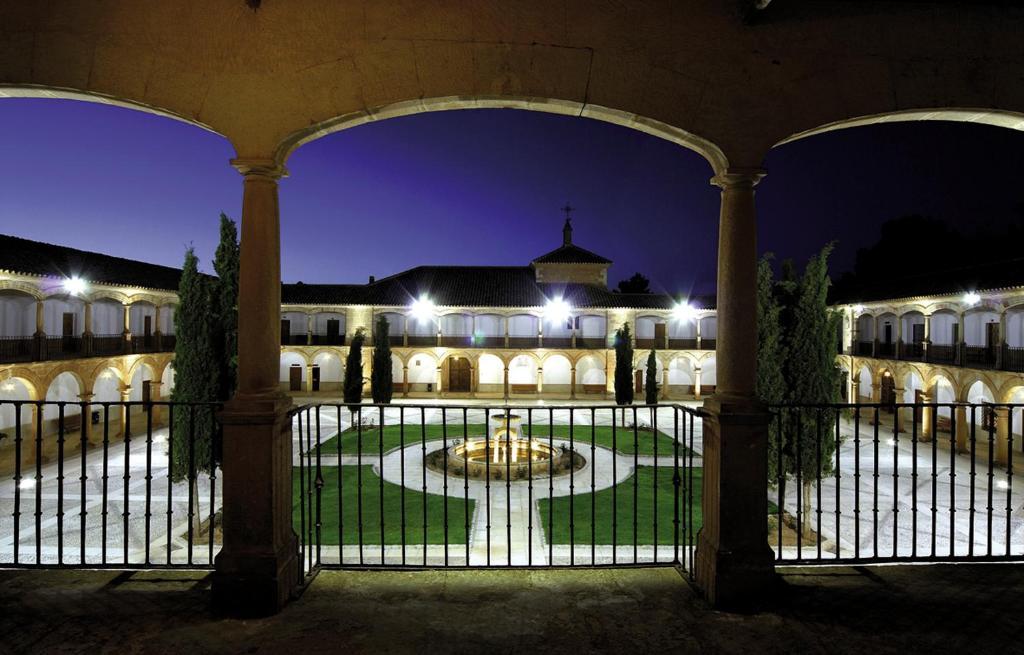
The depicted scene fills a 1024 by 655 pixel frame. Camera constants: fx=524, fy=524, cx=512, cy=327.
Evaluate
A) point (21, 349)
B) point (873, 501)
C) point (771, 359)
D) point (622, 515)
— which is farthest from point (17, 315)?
point (873, 501)

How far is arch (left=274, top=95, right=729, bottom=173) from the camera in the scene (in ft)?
10.8

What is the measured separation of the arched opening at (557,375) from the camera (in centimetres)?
2919

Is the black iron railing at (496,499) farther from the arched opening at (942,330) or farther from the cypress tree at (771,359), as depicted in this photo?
the arched opening at (942,330)

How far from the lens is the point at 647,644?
2.70m

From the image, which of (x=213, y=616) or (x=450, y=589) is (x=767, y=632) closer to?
(x=450, y=589)

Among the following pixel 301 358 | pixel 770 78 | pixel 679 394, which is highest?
pixel 770 78

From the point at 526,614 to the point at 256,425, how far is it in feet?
6.38

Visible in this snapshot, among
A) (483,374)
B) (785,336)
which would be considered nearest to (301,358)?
(483,374)

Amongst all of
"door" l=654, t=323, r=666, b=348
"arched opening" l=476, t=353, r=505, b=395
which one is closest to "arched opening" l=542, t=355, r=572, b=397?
"arched opening" l=476, t=353, r=505, b=395

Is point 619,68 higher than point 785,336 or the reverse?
higher

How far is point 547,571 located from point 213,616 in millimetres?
2000

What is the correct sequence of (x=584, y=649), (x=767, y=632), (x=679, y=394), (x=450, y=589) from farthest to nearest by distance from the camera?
(x=679, y=394)
(x=450, y=589)
(x=767, y=632)
(x=584, y=649)

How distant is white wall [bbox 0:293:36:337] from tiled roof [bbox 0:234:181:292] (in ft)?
6.07

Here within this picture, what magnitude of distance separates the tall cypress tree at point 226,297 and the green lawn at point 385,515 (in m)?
2.54
